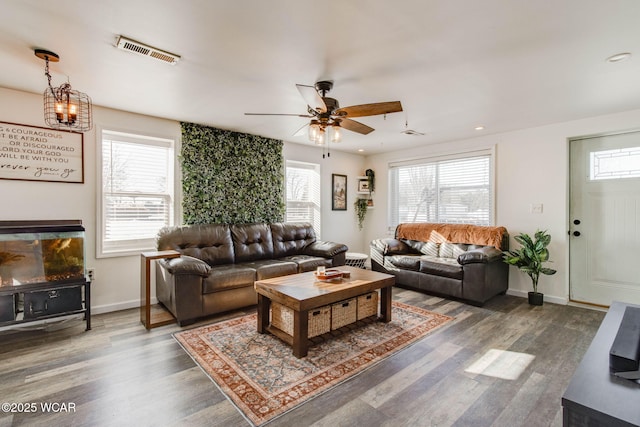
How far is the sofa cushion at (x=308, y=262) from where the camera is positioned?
4.04 metres

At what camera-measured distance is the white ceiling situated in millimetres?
1767

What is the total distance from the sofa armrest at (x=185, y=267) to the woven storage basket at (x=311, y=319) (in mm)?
876

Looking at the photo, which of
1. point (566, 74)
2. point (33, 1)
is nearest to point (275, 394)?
point (33, 1)

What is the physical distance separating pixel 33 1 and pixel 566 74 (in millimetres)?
3806

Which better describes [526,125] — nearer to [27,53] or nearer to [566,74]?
[566,74]

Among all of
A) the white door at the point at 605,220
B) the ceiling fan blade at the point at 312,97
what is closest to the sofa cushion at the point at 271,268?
the ceiling fan blade at the point at 312,97

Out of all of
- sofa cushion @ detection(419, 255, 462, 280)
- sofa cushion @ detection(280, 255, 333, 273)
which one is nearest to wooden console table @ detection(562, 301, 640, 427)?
sofa cushion @ detection(419, 255, 462, 280)

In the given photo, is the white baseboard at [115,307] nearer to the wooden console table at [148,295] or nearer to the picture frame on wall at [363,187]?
the wooden console table at [148,295]

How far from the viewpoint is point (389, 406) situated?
1.89m

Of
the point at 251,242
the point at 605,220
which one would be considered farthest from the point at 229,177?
the point at 605,220

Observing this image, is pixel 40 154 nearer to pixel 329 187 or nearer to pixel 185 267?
pixel 185 267

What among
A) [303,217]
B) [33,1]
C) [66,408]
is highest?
[33,1]

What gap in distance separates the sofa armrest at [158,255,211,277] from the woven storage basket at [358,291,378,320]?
1.66 m

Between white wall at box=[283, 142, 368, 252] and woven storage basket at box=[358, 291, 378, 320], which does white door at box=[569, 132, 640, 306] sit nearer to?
woven storage basket at box=[358, 291, 378, 320]
